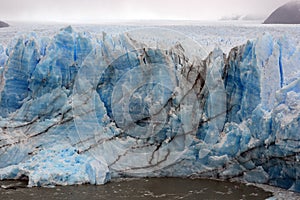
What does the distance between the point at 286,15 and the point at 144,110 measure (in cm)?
809

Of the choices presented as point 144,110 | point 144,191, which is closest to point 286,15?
point 144,110

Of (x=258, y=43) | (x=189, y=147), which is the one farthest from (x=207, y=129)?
(x=258, y=43)

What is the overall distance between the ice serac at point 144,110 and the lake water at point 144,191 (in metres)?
0.22

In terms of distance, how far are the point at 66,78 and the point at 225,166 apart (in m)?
3.29

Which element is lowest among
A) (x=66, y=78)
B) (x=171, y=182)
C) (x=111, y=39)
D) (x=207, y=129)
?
(x=171, y=182)

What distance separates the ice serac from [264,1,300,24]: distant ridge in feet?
21.8

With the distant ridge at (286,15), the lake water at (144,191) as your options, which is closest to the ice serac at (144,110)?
the lake water at (144,191)

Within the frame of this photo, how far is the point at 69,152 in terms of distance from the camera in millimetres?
9969

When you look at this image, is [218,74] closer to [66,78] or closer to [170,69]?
[170,69]

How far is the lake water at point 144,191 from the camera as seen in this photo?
8.80 m

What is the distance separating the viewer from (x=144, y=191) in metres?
9.09

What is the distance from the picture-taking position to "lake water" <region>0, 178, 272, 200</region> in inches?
347

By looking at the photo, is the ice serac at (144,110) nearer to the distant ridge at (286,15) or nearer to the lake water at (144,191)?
the lake water at (144,191)

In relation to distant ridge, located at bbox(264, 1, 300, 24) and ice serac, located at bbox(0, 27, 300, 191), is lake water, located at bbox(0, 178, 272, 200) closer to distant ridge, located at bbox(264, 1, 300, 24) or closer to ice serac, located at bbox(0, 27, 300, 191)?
ice serac, located at bbox(0, 27, 300, 191)
